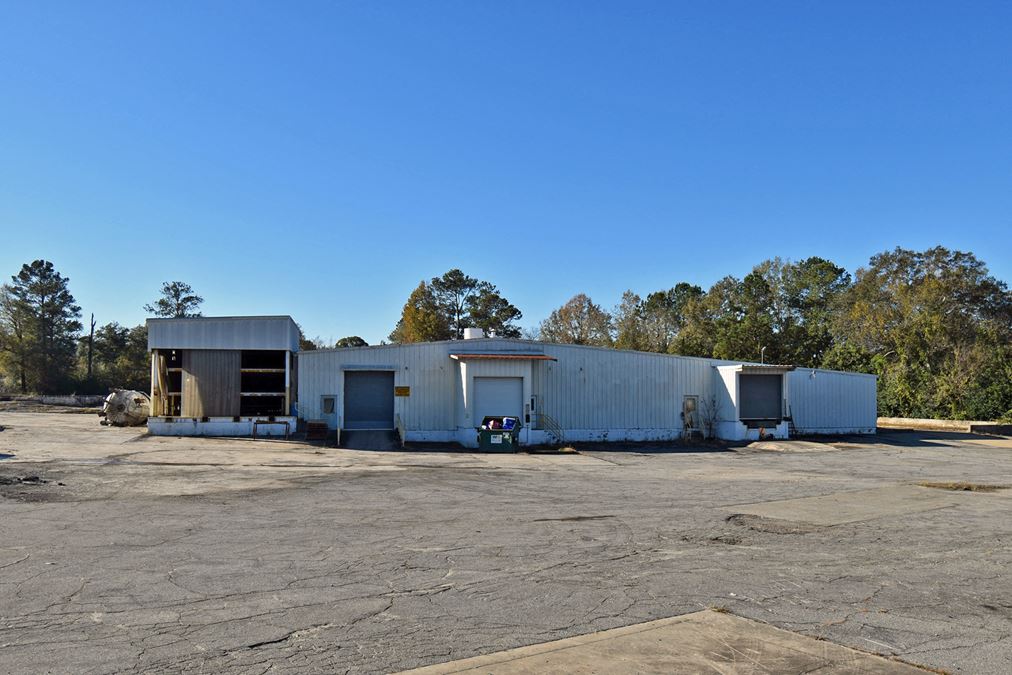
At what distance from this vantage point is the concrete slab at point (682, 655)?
577 centimetres

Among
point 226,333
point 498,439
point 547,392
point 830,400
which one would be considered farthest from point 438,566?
point 830,400

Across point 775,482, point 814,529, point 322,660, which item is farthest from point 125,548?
point 775,482

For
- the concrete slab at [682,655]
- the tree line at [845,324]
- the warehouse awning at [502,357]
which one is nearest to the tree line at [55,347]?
the tree line at [845,324]

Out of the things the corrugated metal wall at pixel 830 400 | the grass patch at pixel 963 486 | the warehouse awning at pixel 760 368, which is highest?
the warehouse awning at pixel 760 368

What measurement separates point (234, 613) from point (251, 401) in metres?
26.2

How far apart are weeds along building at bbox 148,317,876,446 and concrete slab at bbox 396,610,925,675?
76.2 ft

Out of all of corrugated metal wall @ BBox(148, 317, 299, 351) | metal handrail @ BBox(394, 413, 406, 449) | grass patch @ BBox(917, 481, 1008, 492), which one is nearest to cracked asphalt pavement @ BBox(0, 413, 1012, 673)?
grass patch @ BBox(917, 481, 1008, 492)

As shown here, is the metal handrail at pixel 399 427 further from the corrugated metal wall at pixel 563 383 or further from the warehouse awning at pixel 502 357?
the warehouse awning at pixel 502 357

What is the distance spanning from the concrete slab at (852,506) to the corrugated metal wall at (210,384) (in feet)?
74.1

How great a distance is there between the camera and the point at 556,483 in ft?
61.4

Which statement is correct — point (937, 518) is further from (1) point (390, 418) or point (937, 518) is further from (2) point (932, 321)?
(2) point (932, 321)

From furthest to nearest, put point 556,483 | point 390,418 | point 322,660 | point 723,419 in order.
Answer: point 723,419, point 390,418, point 556,483, point 322,660

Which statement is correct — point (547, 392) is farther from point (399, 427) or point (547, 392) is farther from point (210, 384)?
point (210, 384)

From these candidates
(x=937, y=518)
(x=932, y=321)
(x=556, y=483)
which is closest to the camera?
(x=937, y=518)
